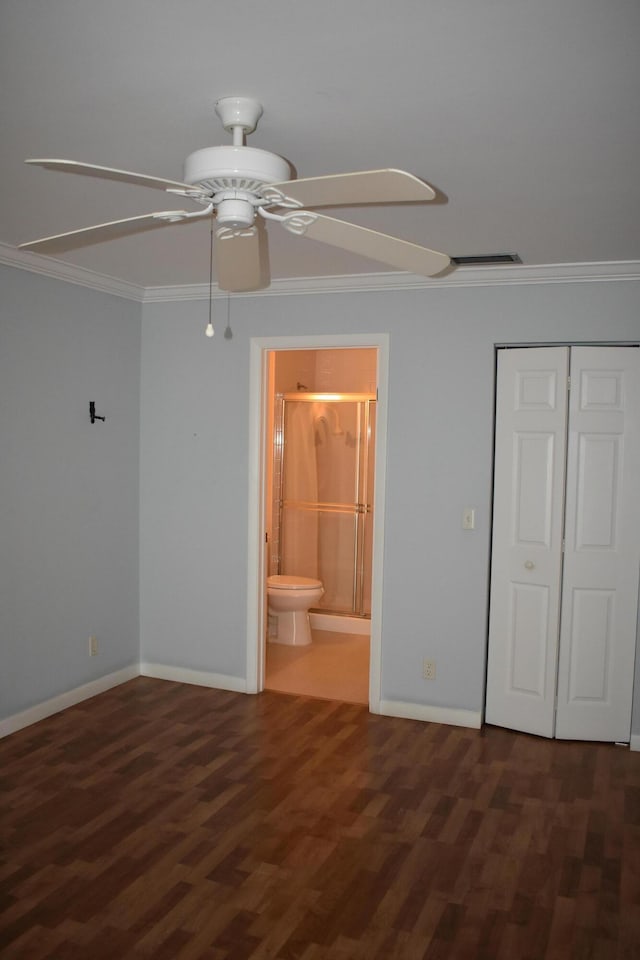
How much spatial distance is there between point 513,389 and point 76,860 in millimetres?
3071

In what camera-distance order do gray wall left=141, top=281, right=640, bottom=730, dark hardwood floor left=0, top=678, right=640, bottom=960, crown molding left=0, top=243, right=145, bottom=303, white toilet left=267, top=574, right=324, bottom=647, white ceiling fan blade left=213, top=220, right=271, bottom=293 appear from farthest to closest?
white toilet left=267, top=574, right=324, bottom=647
gray wall left=141, top=281, right=640, bottom=730
crown molding left=0, top=243, right=145, bottom=303
dark hardwood floor left=0, top=678, right=640, bottom=960
white ceiling fan blade left=213, top=220, right=271, bottom=293

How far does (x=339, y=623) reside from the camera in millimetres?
6789

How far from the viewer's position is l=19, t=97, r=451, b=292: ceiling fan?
194 centimetres

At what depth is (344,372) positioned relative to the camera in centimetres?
690

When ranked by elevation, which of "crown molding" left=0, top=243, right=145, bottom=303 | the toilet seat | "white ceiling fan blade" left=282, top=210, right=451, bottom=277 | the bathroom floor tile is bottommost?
the bathroom floor tile

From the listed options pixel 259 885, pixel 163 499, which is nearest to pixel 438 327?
pixel 163 499

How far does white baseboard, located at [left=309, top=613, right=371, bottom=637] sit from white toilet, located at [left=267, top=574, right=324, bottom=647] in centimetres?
40

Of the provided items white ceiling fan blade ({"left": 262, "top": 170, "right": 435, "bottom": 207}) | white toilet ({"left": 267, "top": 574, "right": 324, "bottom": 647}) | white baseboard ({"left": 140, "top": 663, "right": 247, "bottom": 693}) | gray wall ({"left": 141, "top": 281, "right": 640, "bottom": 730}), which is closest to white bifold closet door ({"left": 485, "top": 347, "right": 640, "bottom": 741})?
gray wall ({"left": 141, "top": 281, "right": 640, "bottom": 730})

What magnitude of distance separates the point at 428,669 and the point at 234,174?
129 inches

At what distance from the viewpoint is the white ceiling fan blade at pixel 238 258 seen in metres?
2.48

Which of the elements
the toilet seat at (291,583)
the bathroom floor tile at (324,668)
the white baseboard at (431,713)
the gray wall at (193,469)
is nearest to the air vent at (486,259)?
the gray wall at (193,469)

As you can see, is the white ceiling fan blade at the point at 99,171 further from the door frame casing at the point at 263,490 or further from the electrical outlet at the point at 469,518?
the electrical outlet at the point at 469,518

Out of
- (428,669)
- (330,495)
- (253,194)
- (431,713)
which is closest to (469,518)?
(428,669)

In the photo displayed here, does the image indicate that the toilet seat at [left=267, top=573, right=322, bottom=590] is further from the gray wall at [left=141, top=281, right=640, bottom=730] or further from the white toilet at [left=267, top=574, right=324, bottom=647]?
the gray wall at [left=141, top=281, right=640, bottom=730]
